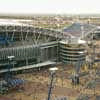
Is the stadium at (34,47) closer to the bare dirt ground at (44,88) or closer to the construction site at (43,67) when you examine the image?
the construction site at (43,67)

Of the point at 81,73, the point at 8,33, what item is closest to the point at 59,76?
the point at 81,73

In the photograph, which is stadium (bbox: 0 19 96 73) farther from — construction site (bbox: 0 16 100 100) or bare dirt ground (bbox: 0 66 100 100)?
bare dirt ground (bbox: 0 66 100 100)

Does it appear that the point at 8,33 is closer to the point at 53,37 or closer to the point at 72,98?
the point at 53,37

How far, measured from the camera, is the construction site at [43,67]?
6544 centimetres

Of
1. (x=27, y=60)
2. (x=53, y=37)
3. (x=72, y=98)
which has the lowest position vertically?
(x=72, y=98)

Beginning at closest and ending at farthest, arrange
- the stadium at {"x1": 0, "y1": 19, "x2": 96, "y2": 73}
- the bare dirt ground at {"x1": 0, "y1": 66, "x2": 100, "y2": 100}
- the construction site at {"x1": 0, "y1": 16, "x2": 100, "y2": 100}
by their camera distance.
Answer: the bare dirt ground at {"x1": 0, "y1": 66, "x2": 100, "y2": 100} < the construction site at {"x1": 0, "y1": 16, "x2": 100, "y2": 100} < the stadium at {"x1": 0, "y1": 19, "x2": 96, "y2": 73}

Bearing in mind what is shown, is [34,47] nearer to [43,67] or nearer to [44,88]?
[43,67]

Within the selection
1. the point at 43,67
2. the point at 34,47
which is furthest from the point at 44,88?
the point at 34,47

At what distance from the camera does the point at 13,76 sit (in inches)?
3083

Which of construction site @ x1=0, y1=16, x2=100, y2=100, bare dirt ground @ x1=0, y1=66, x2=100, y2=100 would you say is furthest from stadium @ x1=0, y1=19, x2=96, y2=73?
bare dirt ground @ x1=0, y1=66, x2=100, y2=100

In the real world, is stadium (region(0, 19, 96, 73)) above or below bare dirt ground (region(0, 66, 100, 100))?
above

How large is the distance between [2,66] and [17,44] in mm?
13189

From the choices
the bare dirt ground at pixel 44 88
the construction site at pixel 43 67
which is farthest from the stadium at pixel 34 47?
the bare dirt ground at pixel 44 88

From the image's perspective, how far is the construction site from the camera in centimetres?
6544
